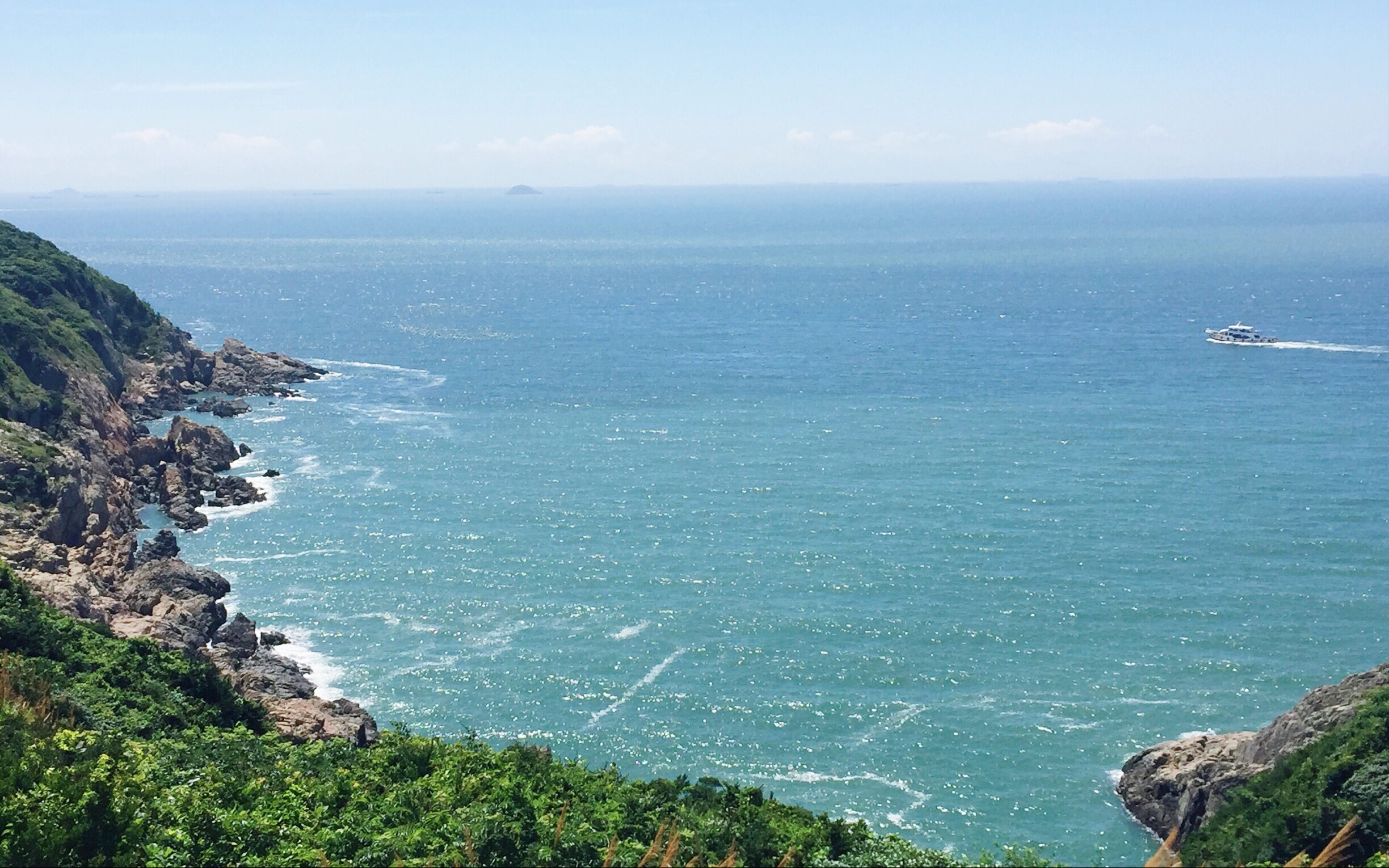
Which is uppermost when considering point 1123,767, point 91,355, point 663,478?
point 91,355

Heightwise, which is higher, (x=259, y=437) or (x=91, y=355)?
(x=91, y=355)

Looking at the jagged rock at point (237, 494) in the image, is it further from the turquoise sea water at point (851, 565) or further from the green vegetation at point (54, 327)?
the green vegetation at point (54, 327)

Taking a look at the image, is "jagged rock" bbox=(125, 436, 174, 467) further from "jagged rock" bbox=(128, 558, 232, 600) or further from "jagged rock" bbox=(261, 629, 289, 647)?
"jagged rock" bbox=(261, 629, 289, 647)

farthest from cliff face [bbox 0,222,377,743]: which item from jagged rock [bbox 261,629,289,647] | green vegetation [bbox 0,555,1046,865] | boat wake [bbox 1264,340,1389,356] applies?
boat wake [bbox 1264,340,1389,356]

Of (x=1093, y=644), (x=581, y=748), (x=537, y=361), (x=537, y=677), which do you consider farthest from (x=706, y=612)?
(x=537, y=361)

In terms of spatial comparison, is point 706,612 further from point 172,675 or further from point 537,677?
point 172,675

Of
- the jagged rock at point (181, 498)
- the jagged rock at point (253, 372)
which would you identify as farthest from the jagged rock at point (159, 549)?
the jagged rock at point (253, 372)
